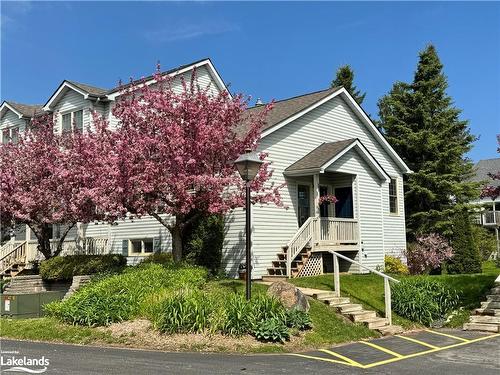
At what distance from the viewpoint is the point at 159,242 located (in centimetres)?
2214

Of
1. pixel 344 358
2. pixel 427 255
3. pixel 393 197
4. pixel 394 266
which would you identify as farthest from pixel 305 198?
pixel 344 358

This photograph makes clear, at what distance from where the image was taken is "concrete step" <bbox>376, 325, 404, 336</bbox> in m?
13.7

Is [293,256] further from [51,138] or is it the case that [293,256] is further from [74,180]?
[51,138]

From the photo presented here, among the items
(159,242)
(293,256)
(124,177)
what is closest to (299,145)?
(293,256)

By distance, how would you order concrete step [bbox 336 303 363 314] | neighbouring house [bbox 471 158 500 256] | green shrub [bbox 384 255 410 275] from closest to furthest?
concrete step [bbox 336 303 363 314], green shrub [bbox 384 255 410 275], neighbouring house [bbox 471 158 500 256]

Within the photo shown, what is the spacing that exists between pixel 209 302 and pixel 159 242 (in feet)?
32.9

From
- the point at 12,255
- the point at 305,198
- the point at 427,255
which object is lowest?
the point at 427,255

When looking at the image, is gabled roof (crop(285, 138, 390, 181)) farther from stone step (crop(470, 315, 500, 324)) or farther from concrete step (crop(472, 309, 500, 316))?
stone step (crop(470, 315, 500, 324))

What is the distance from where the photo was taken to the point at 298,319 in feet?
40.5

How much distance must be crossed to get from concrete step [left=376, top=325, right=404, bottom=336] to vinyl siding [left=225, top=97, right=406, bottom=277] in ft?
21.3

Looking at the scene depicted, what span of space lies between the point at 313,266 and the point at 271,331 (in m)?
8.84

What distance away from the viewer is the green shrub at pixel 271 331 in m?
11.4

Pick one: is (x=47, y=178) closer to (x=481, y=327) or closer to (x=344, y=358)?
(x=344, y=358)

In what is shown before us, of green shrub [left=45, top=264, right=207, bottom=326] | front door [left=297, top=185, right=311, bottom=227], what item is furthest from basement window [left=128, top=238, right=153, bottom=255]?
green shrub [left=45, top=264, right=207, bottom=326]
